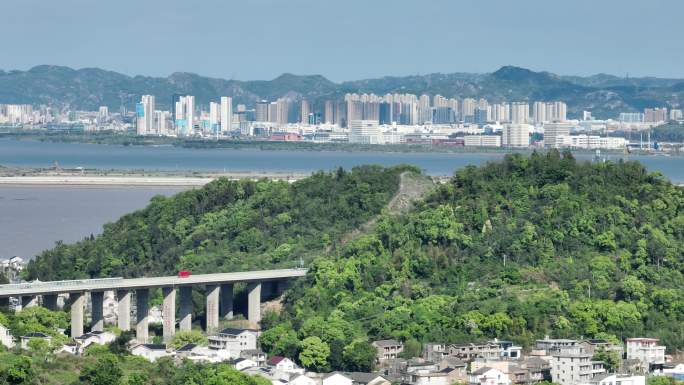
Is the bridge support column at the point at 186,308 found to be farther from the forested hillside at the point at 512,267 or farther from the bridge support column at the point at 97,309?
the bridge support column at the point at 97,309

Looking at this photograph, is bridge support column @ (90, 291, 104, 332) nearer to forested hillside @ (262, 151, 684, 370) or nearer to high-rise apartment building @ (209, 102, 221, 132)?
forested hillside @ (262, 151, 684, 370)

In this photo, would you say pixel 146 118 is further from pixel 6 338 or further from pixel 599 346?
pixel 6 338

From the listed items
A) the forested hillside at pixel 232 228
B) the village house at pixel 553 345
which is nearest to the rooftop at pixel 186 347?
the village house at pixel 553 345

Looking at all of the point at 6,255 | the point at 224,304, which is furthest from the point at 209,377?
the point at 6,255

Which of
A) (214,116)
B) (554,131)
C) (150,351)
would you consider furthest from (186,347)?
(214,116)

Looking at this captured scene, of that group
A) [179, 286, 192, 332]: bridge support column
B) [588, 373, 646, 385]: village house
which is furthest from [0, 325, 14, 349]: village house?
[588, 373, 646, 385]: village house

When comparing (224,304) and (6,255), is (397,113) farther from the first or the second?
(224,304)
